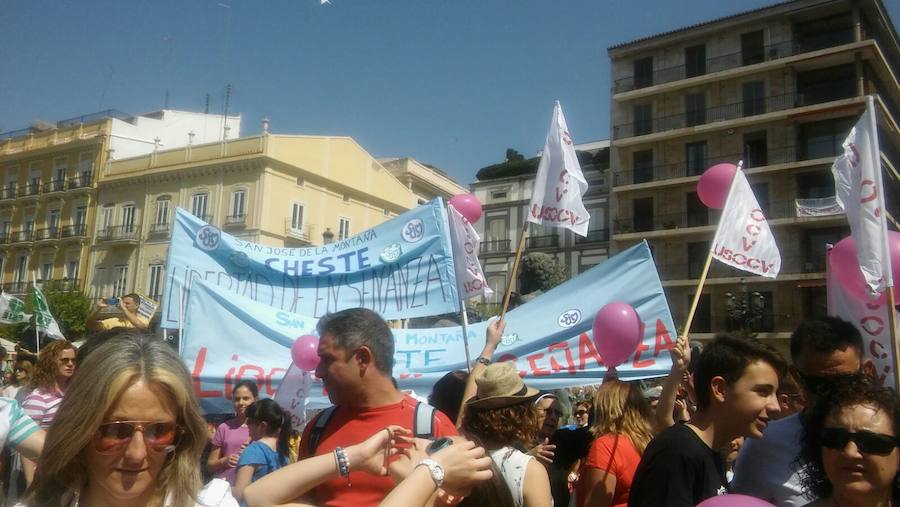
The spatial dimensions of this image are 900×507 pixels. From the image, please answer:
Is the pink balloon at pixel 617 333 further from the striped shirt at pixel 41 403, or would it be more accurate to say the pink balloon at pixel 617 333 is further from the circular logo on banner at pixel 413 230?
the striped shirt at pixel 41 403

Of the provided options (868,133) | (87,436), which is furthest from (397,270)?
(87,436)

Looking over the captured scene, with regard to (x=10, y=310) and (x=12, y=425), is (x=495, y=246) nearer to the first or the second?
(x=10, y=310)

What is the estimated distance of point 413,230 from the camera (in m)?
7.08

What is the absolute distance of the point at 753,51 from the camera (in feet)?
110

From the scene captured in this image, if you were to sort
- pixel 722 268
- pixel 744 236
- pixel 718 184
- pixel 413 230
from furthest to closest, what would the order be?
pixel 722 268 < pixel 413 230 < pixel 718 184 < pixel 744 236

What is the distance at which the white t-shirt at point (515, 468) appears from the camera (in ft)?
8.96

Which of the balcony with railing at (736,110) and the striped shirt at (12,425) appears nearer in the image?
the striped shirt at (12,425)

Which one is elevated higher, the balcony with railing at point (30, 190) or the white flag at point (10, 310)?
the balcony with railing at point (30, 190)

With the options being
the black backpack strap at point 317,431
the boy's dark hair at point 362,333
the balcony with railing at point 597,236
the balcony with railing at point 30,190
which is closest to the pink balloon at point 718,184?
the boy's dark hair at point 362,333

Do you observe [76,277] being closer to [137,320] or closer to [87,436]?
[137,320]

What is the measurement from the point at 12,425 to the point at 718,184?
4.98 meters

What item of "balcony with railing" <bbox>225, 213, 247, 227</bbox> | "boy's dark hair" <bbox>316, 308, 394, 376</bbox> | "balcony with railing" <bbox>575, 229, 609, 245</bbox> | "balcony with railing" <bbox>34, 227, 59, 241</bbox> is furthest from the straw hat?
"balcony with railing" <bbox>34, 227, 59, 241</bbox>

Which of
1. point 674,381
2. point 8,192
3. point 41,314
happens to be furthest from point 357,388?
point 8,192

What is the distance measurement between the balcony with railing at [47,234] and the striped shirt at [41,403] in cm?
4209
